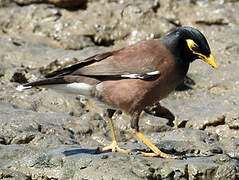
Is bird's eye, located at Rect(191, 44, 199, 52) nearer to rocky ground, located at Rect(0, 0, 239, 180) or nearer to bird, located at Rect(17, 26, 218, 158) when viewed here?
bird, located at Rect(17, 26, 218, 158)

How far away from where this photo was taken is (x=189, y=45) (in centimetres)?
728

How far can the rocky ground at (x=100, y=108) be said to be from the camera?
21.3 ft

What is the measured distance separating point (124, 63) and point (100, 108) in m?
1.72

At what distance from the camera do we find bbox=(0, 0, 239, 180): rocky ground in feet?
21.3

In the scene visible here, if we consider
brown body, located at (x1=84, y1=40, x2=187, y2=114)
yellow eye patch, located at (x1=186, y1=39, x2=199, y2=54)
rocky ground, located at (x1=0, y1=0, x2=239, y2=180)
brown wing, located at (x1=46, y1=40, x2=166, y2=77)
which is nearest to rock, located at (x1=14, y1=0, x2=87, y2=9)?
rocky ground, located at (x1=0, y1=0, x2=239, y2=180)

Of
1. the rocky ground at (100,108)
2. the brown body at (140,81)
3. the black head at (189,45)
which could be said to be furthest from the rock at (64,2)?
the black head at (189,45)

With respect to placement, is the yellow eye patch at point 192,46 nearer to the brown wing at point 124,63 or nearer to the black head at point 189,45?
the black head at point 189,45

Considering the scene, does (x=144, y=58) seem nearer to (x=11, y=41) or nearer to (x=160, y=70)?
(x=160, y=70)

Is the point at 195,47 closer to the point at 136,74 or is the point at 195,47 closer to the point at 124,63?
the point at 136,74

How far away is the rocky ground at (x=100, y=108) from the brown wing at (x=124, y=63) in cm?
97

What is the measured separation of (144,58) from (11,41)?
4620 millimetres

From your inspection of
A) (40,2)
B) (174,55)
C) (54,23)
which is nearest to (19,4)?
(40,2)

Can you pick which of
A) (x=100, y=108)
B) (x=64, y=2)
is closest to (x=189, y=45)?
(x=100, y=108)

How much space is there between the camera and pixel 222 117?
9055 mm
